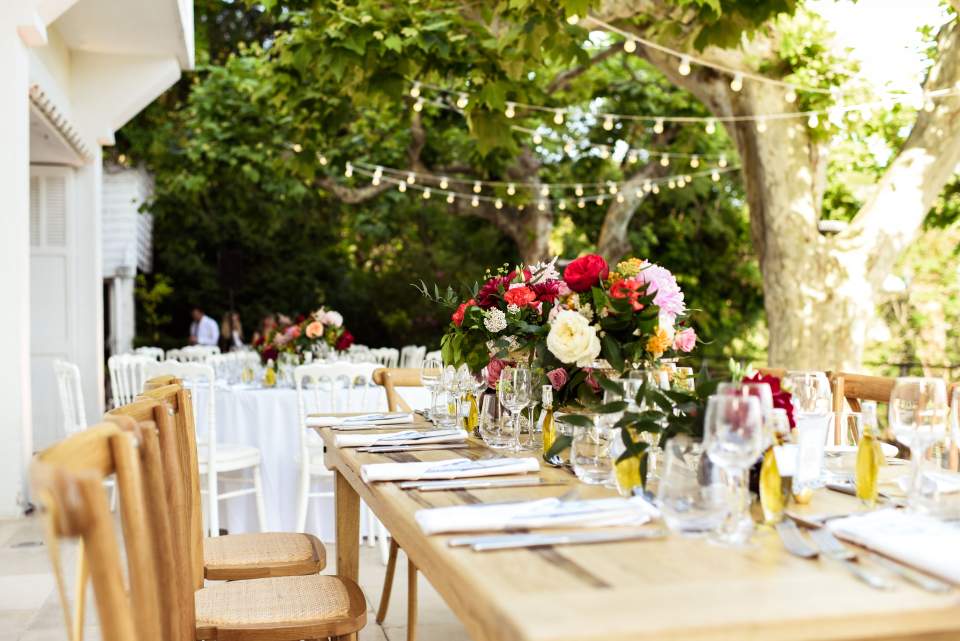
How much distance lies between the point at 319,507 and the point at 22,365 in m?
1.80

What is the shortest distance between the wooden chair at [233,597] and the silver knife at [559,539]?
→ 51 cm

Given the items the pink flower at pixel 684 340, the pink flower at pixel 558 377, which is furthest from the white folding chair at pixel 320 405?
the pink flower at pixel 684 340

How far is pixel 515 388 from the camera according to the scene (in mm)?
2248

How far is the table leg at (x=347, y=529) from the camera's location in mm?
2789

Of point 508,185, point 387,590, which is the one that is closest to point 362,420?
point 387,590

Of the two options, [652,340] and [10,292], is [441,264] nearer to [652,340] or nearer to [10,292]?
[10,292]

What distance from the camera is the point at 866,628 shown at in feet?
3.38

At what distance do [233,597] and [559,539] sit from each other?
3.67ft

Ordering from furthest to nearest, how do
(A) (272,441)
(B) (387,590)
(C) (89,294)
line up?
(C) (89,294)
(A) (272,441)
(B) (387,590)

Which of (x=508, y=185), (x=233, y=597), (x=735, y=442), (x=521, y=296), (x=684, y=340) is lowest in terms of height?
(x=233, y=597)

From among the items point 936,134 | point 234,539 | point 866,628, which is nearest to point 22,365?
point 234,539

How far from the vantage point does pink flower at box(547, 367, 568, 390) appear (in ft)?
7.35

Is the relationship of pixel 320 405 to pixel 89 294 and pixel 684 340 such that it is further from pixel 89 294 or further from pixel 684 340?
pixel 89 294

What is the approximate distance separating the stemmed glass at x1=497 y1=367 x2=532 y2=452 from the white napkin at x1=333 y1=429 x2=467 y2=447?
19 cm
